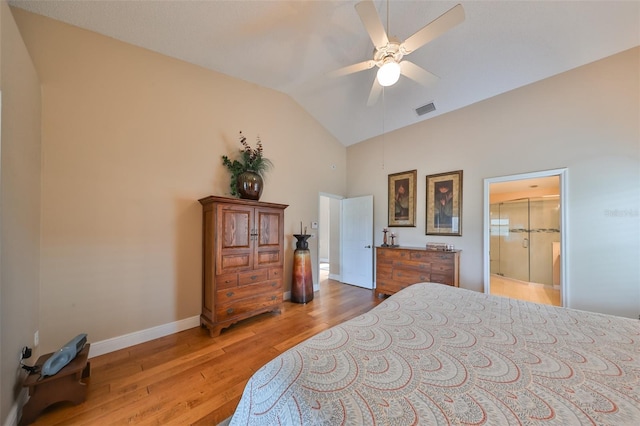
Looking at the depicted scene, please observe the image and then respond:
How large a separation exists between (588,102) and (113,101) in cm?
539

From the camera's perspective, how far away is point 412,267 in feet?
11.9

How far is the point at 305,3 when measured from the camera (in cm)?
223

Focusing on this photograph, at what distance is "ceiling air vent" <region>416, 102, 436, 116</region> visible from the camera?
11.9ft

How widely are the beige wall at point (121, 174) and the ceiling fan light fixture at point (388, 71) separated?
7.05 ft

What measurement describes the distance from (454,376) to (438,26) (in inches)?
89.4

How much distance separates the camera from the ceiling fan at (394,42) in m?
1.66

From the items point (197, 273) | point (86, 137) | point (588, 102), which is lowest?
point (197, 273)

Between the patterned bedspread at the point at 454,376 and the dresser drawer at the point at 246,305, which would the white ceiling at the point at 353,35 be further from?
the dresser drawer at the point at 246,305

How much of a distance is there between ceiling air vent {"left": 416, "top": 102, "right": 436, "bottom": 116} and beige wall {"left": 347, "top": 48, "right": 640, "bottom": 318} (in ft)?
1.31

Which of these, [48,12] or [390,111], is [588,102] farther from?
[48,12]

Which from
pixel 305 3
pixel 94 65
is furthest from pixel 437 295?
pixel 94 65

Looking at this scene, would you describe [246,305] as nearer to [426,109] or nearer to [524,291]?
[426,109]

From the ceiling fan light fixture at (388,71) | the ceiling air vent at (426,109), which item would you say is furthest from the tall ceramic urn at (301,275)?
the ceiling air vent at (426,109)

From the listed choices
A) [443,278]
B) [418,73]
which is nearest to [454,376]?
[418,73]
